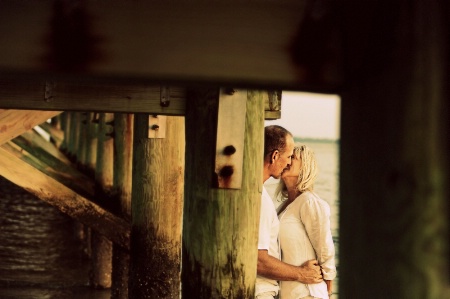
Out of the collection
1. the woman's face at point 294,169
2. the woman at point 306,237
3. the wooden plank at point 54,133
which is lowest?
the woman at point 306,237

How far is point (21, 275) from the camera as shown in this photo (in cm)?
797

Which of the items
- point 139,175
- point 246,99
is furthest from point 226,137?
point 139,175

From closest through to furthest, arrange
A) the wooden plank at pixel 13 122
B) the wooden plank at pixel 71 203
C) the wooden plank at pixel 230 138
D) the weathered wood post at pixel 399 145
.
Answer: the weathered wood post at pixel 399 145
the wooden plank at pixel 230 138
the wooden plank at pixel 13 122
the wooden plank at pixel 71 203

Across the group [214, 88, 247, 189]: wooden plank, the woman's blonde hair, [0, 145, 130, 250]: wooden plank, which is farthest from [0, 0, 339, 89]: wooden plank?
[0, 145, 130, 250]: wooden plank

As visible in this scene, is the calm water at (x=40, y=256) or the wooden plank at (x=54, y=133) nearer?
the calm water at (x=40, y=256)

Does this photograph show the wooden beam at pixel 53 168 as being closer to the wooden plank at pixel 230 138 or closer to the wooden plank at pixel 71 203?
the wooden plank at pixel 71 203

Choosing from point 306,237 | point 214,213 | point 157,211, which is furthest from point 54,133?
point 214,213

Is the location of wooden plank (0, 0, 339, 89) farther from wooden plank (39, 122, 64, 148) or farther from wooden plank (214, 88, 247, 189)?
wooden plank (39, 122, 64, 148)

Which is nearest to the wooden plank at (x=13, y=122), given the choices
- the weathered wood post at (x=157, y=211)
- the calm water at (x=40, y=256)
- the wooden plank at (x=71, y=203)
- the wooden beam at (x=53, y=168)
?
the wooden plank at (x=71, y=203)

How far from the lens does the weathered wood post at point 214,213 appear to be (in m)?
2.73

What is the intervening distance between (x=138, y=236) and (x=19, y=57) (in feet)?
12.9

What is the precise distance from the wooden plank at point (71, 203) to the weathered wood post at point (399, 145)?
4232mm

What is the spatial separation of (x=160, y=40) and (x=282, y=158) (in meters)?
2.17

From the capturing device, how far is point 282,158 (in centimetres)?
332
